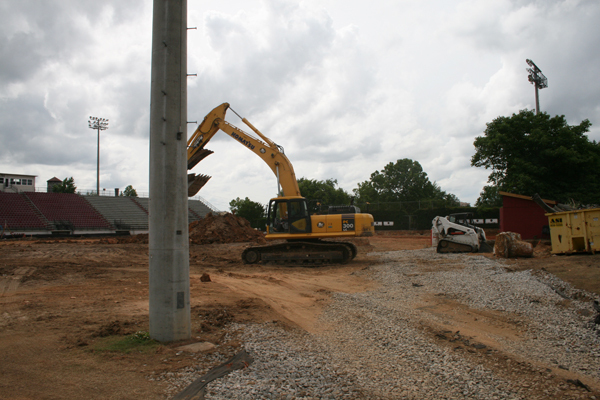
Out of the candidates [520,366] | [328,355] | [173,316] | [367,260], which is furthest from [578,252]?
[173,316]

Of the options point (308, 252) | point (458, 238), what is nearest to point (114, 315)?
point (308, 252)

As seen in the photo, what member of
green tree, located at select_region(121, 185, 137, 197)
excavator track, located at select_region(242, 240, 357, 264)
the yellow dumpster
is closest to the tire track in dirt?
excavator track, located at select_region(242, 240, 357, 264)

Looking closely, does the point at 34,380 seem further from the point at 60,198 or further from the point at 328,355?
the point at 60,198

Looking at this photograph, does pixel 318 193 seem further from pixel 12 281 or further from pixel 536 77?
pixel 12 281

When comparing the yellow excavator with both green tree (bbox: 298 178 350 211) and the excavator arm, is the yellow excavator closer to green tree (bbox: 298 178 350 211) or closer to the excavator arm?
the excavator arm

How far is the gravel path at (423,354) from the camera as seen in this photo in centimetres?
388

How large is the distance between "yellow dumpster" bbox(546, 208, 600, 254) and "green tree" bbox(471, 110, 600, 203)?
13360mm

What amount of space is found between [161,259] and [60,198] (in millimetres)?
46441

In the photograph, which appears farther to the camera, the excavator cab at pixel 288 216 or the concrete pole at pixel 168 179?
the excavator cab at pixel 288 216

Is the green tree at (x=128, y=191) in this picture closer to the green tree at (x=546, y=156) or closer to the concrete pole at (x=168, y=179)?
the green tree at (x=546, y=156)

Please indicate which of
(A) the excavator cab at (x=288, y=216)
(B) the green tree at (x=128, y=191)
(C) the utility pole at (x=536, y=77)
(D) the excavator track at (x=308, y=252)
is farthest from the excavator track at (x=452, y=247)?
(B) the green tree at (x=128, y=191)

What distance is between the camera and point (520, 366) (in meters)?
4.46

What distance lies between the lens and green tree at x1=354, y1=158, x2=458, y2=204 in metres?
71.9

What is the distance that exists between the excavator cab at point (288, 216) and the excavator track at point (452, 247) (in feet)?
21.3
